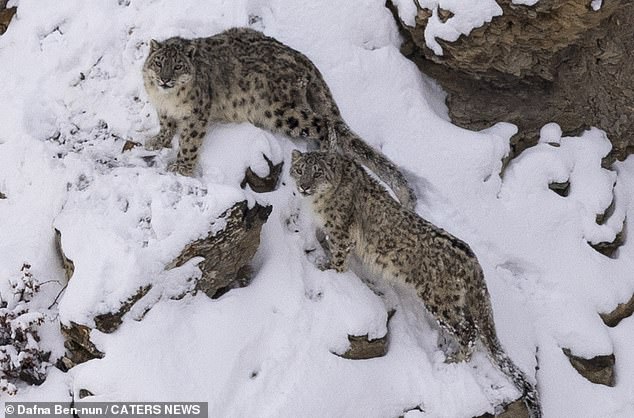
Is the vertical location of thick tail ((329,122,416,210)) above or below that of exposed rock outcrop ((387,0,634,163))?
below

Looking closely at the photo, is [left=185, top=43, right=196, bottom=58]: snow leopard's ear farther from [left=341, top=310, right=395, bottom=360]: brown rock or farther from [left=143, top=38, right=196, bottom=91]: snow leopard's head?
[left=341, top=310, right=395, bottom=360]: brown rock

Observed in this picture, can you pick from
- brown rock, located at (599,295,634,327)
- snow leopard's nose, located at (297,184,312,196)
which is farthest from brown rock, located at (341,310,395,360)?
brown rock, located at (599,295,634,327)

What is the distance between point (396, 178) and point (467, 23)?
5.80 ft

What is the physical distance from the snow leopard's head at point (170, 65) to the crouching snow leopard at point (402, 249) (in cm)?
132

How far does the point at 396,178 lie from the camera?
7.89 meters

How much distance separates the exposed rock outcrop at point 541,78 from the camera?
28.1ft

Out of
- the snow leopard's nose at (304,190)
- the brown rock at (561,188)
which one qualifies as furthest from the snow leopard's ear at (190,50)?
the brown rock at (561,188)

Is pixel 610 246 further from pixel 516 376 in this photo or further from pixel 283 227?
pixel 283 227

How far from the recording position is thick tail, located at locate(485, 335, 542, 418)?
693 centimetres

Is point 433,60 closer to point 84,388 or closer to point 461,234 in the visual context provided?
point 461,234

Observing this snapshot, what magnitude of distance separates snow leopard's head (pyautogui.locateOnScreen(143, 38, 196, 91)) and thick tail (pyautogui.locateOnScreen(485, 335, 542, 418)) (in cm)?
363

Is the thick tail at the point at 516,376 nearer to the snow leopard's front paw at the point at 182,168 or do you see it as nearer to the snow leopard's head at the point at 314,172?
the snow leopard's head at the point at 314,172

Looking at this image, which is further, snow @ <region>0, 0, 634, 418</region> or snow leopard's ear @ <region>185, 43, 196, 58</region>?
snow leopard's ear @ <region>185, 43, 196, 58</region>

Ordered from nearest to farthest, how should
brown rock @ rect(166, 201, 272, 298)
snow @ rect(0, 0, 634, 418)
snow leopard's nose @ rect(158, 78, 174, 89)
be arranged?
snow @ rect(0, 0, 634, 418)
brown rock @ rect(166, 201, 272, 298)
snow leopard's nose @ rect(158, 78, 174, 89)
